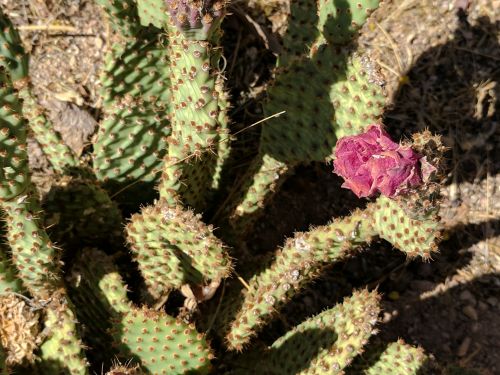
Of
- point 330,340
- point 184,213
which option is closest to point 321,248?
point 330,340

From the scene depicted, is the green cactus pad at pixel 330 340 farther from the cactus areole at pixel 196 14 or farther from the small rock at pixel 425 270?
the cactus areole at pixel 196 14

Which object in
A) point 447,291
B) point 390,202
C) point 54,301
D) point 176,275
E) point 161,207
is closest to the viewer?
point 390,202

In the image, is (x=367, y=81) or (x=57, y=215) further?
(x=57, y=215)

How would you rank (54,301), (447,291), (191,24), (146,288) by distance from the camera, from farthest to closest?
(447,291)
(146,288)
(54,301)
(191,24)

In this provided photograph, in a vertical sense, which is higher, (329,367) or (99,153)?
(99,153)

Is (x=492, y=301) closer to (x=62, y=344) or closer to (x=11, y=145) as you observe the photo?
(x=62, y=344)

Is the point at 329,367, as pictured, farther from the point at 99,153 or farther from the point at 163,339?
the point at 99,153

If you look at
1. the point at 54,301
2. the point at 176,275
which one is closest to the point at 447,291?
the point at 176,275

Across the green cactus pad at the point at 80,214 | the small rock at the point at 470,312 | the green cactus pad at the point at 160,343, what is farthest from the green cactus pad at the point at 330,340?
the small rock at the point at 470,312
